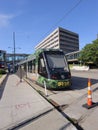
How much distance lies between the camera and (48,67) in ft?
44.6

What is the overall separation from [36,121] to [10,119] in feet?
3.12

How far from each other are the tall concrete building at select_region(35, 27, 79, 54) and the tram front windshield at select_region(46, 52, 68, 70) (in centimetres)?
10798

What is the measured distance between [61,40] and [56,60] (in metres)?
115

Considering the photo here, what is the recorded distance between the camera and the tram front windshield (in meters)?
13.9

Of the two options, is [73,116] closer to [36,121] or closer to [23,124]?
[36,121]

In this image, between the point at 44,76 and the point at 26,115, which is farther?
the point at 44,76

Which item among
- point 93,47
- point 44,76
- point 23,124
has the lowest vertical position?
point 23,124

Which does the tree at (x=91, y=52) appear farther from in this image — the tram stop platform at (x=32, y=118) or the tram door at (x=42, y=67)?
the tram stop platform at (x=32, y=118)

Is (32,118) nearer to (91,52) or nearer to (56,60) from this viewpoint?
(56,60)

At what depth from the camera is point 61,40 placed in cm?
12838

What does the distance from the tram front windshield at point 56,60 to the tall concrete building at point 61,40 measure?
107984mm

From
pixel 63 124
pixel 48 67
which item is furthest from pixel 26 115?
pixel 48 67

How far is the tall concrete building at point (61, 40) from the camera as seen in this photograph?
125688mm

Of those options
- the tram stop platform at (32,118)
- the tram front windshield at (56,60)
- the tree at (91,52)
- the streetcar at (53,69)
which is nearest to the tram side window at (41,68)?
the streetcar at (53,69)
